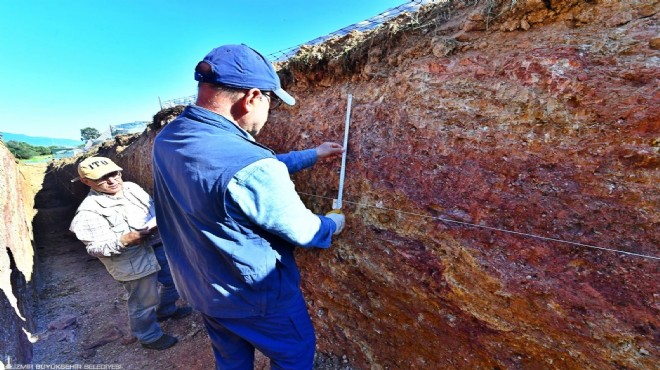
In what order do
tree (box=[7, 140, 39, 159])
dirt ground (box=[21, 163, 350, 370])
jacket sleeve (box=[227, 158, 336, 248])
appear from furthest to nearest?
tree (box=[7, 140, 39, 159]) < dirt ground (box=[21, 163, 350, 370]) < jacket sleeve (box=[227, 158, 336, 248])

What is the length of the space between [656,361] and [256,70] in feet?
7.13

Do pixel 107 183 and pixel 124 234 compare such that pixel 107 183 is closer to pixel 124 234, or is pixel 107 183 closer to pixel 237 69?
pixel 124 234

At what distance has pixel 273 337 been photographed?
1656 millimetres

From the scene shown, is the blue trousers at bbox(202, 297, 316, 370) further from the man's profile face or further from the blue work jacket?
the man's profile face

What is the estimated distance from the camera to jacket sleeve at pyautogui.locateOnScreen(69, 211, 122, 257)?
2770mm

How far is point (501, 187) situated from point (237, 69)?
4.90 feet

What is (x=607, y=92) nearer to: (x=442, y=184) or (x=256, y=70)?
(x=442, y=184)

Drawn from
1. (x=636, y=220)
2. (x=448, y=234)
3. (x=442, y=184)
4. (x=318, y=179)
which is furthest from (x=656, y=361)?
(x=318, y=179)

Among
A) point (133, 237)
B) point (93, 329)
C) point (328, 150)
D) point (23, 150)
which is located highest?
point (23, 150)

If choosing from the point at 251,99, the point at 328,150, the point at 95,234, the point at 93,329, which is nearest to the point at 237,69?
the point at 251,99

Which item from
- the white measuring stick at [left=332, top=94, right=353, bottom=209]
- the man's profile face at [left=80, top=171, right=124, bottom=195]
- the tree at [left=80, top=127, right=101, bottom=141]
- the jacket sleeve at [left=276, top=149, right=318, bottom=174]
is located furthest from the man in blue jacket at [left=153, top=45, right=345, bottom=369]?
the tree at [left=80, top=127, right=101, bottom=141]

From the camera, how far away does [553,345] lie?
5.03ft

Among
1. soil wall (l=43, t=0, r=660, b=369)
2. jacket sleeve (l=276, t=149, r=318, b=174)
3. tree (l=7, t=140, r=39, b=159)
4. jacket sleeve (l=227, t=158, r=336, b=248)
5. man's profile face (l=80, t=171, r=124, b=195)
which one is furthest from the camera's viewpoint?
tree (l=7, t=140, r=39, b=159)

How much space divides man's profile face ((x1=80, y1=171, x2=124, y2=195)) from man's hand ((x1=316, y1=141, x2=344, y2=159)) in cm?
217
